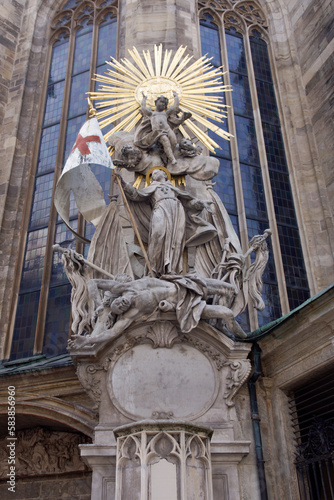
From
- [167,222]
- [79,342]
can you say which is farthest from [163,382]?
[167,222]

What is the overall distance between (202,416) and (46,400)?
7.31 feet

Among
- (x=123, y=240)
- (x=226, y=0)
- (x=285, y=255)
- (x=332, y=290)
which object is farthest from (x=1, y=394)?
(x=226, y=0)

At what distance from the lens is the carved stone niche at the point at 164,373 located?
19.2ft

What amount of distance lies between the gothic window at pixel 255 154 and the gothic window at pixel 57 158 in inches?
110

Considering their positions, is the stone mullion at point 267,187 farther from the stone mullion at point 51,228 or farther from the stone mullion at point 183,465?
the stone mullion at point 183,465

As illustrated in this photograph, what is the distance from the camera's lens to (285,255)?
12078 millimetres

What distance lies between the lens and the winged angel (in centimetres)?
619

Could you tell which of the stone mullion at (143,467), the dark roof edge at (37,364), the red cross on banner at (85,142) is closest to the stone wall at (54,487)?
the dark roof edge at (37,364)

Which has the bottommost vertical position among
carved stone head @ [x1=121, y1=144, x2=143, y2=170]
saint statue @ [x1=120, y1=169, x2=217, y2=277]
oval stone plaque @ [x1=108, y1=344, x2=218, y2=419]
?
oval stone plaque @ [x1=108, y1=344, x2=218, y2=419]

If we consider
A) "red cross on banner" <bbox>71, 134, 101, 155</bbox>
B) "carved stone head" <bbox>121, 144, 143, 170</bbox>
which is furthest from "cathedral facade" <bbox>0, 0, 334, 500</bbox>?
"red cross on banner" <bbox>71, 134, 101, 155</bbox>

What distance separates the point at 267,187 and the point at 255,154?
39.6 inches

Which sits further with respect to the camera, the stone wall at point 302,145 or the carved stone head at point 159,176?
the stone wall at point 302,145

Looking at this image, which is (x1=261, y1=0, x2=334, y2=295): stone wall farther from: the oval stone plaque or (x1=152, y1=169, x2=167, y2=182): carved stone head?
the oval stone plaque

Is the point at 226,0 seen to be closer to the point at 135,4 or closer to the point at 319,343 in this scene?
the point at 135,4
